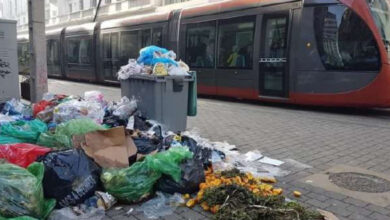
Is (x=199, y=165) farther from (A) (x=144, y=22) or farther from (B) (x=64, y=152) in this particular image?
(A) (x=144, y=22)

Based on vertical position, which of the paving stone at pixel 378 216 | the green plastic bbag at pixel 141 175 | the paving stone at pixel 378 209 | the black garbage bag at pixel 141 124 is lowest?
the paving stone at pixel 378 216

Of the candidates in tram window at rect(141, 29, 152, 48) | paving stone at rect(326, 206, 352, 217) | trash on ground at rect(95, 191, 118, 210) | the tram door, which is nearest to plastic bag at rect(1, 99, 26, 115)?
trash on ground at rect(95, 191, 118, 210)

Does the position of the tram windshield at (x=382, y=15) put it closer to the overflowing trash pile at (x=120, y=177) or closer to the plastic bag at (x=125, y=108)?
the overflowing trash pile at (x=120, y=177)

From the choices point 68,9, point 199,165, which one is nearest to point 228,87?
point 199,165

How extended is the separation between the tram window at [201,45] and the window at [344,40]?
3.70 metres

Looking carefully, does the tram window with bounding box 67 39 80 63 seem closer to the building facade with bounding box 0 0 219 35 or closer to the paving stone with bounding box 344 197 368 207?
the building facade with bounding box 0 0 219 35

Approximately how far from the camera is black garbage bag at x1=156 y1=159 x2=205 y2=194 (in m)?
3.71

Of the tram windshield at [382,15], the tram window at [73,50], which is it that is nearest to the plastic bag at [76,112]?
the tram windshield at [382,15]

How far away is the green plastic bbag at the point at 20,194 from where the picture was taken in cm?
297

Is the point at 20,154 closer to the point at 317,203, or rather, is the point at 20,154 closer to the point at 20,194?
the point at 20,194

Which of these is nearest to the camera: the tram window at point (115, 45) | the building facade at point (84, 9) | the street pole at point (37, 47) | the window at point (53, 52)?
the street pole at point (37, 47)

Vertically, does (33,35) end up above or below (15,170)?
above

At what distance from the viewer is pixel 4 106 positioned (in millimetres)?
6566

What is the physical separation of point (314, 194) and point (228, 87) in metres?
7.76
